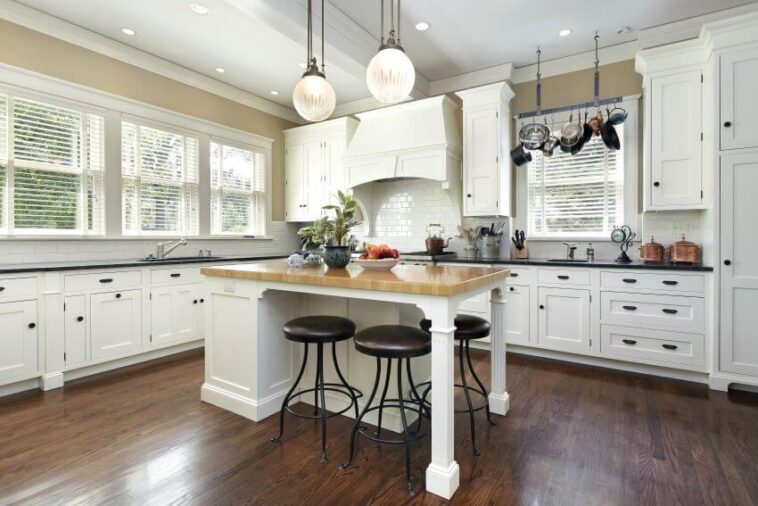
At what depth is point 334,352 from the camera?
2463 mm

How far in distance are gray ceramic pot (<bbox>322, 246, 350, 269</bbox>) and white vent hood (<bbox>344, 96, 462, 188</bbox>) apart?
2.27 m

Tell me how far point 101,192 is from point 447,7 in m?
3.76

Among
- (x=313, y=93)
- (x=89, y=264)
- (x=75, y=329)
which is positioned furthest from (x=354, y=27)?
(x=75, y=329)

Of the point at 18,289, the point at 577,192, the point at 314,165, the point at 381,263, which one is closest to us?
the point at 381,263

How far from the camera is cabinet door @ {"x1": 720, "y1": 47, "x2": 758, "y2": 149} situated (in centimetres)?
302

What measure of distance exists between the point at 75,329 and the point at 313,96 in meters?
2.72

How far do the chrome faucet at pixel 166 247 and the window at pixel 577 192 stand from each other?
3.98m

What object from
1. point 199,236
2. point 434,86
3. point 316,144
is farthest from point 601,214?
point 199,236

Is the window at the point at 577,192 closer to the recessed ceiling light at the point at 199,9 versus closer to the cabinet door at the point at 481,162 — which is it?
the cabinet door at the point at 481,162

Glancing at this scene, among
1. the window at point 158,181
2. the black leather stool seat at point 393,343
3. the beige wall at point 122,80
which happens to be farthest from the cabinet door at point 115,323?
the black leather stool seat at point 393,343

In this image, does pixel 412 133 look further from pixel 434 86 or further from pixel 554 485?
pixel 554 485

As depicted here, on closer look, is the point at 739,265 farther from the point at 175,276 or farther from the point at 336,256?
the point at 175,276

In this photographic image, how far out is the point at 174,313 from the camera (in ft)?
13.0

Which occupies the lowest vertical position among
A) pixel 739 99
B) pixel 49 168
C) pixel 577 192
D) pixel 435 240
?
pixel 435 240
